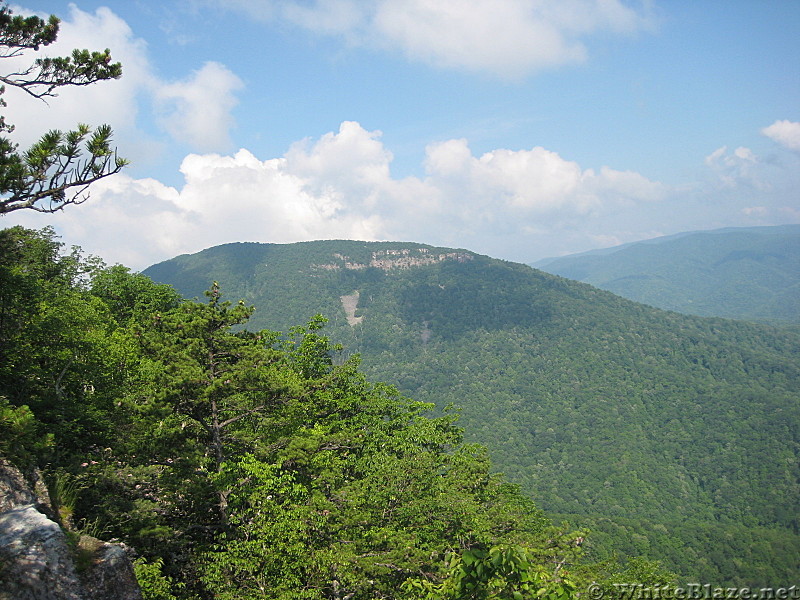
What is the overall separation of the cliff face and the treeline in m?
0.98

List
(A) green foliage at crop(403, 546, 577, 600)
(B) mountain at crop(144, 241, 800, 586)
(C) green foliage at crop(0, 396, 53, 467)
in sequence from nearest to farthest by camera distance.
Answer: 1. (A) green foliage at crop(403, 546, 577, 600)
2. (C) green foliage at crop(0, 396, 53, 467)
3. (B) mountain at crop(144, 241, 800, 586)

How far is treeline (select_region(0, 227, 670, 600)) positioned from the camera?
11.6 m

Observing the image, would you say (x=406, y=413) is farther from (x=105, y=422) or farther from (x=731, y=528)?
(x=731, y=528)

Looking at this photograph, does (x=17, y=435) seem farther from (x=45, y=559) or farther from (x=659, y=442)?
(x=659, y=442)

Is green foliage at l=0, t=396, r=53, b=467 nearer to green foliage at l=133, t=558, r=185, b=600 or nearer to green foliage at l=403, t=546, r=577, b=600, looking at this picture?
green foliage at l=133, t=558, r=185, b=600

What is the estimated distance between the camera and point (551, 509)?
108812mm

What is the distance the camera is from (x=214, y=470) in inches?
584

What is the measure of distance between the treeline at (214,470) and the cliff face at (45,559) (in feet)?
3.21

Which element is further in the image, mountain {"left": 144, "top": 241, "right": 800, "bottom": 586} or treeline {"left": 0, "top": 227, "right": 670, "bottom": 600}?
mountain {"left": 144, "top": 241, "right": 800, "bottom": 586}

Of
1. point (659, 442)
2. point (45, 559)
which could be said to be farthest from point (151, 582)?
point (659, 442)

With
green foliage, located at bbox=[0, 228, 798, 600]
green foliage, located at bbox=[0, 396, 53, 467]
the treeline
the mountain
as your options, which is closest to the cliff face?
green foliage, located at bbox=[0, 396, 53, 467]

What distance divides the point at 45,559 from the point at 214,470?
7545 mm

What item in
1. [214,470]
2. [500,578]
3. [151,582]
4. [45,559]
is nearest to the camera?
[500,578]

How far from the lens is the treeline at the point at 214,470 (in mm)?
11648
